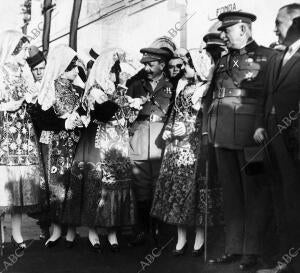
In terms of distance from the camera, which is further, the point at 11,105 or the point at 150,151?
the point at 150,151

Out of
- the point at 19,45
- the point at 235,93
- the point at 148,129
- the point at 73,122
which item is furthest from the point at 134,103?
the point at 235,93

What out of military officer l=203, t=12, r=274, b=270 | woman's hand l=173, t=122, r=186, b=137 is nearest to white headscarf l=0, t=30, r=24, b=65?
woman's hand l=173, t=122, r=186, b=137

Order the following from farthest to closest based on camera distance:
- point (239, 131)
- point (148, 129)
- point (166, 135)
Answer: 1. point (148, 129)
2. point (166, 135)
3. point (239, 131)

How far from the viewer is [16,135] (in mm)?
5906

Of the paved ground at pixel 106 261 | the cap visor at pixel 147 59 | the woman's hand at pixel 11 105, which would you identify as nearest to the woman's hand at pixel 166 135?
the cap visor at pixel 147 59

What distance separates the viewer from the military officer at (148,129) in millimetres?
6027

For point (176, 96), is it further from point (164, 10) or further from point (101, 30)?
point (101, 30)

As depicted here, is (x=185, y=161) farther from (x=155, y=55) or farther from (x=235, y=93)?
(x=155, y=55)

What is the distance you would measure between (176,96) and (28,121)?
1.50 m

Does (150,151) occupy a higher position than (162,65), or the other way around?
(162,65)

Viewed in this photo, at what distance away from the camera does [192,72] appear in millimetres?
5527

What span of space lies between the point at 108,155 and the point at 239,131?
63.7 inches

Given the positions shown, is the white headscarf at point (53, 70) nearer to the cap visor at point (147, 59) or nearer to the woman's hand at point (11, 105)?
the woman's hand at point (11, 105)

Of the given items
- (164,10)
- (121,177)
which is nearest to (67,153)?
(121,177)
